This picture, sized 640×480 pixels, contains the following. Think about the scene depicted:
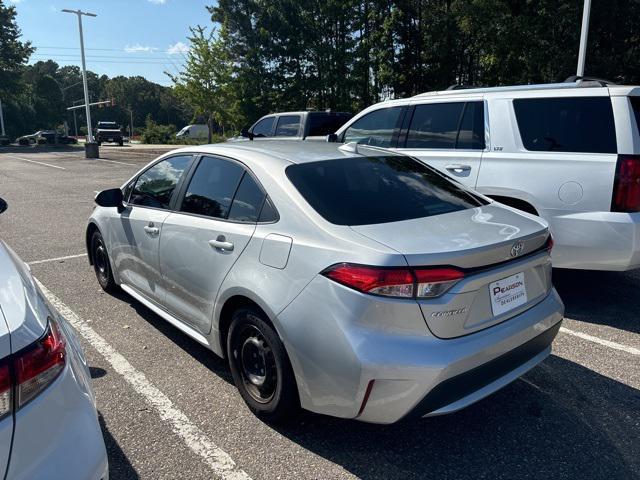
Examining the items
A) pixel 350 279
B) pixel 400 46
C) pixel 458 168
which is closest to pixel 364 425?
pixel 350 279

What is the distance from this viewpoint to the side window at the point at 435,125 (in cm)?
540

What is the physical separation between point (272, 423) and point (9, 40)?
5908 centimetres

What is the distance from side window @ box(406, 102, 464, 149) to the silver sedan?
6.37 feet

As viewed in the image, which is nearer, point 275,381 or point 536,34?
point 275,381

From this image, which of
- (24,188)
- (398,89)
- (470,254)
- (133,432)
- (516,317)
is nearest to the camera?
(470,254)

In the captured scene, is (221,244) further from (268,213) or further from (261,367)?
(261,367)

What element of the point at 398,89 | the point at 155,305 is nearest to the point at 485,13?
the point at 398,89

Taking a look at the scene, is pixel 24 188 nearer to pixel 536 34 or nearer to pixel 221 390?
pixel 221 390

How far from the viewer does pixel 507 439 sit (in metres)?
2.78

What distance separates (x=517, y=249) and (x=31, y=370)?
2254 mm

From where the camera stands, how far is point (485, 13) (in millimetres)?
19422

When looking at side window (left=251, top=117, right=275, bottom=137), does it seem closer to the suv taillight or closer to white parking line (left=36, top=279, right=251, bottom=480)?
white parking line (left=36, top=279, right=251, bottom=480)

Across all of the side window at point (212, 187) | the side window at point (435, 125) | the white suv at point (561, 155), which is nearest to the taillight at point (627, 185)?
the white suv at point (561, 155)

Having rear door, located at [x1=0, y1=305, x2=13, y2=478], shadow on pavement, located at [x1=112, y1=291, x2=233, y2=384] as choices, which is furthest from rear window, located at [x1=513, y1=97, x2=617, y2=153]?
rear door, located at [x1=0, y1=305, x2=13, y2=478]
